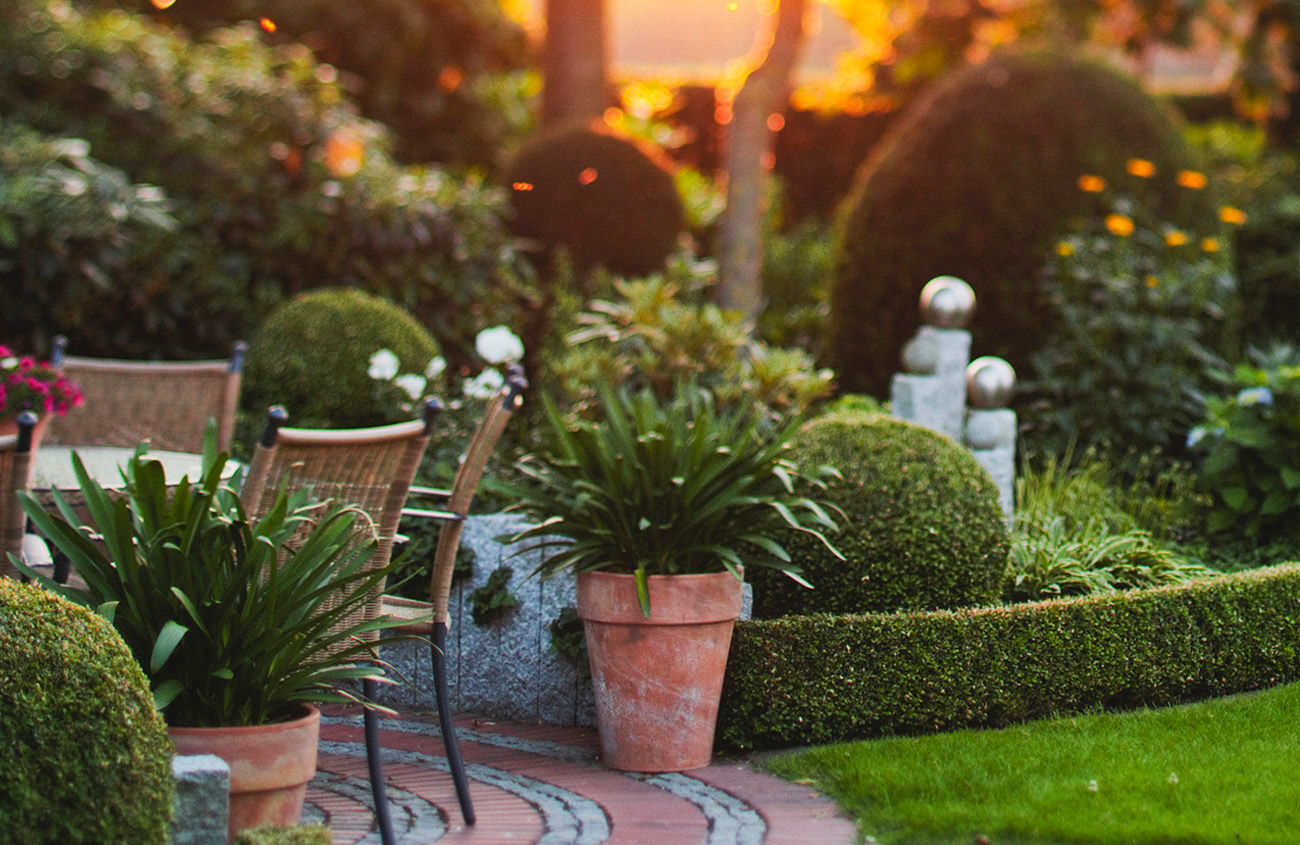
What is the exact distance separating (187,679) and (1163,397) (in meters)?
5.05

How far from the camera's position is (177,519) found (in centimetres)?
307

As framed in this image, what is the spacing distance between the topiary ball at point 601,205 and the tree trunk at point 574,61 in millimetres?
1555

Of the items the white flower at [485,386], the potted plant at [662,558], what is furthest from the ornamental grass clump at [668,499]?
the white flower at [485,386]

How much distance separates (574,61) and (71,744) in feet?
28.1

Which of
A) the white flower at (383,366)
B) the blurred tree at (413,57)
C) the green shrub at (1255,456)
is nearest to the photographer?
the green shrub at (1255,456)

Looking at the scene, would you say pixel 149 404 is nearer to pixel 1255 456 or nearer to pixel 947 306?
pixel 947 306

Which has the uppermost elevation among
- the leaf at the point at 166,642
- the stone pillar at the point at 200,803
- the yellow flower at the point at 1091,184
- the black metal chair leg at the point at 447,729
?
the yellow flower at the point at 1091,184

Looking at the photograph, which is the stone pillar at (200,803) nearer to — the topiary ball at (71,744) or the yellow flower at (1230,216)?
the topiary ball at (71,744)

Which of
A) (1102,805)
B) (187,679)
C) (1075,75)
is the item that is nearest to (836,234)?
(1075,75)

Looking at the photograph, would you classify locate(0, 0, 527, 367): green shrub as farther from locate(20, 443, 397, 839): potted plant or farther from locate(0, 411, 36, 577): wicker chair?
locate(20, 443, 397, 839): potted plant

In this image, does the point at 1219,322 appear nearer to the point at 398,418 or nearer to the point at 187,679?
the point at 398,418

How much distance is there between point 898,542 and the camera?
4266 millimetres

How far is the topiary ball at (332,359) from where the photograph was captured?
6301 mm

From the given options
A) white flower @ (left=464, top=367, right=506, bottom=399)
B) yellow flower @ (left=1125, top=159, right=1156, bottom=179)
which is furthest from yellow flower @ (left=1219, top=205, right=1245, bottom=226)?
white flower @ (left=464, top=367, right=506, bottom=399)
